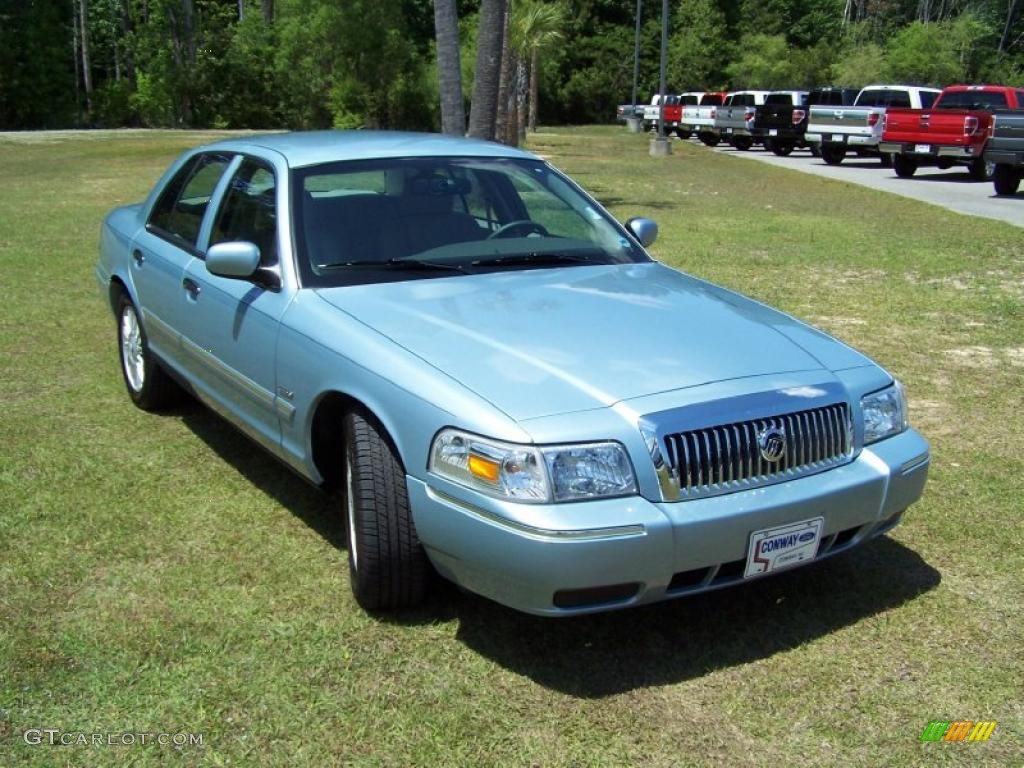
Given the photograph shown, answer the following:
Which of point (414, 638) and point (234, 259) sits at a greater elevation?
point (234, 259)

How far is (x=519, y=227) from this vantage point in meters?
4.82

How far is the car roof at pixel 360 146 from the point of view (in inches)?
186

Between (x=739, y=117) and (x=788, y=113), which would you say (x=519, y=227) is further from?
(x=739, y=117)

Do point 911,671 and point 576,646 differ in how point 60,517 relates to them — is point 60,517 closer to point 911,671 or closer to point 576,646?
point 576,646

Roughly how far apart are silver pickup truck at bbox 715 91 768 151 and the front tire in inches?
1169

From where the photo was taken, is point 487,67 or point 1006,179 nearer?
point 487,67

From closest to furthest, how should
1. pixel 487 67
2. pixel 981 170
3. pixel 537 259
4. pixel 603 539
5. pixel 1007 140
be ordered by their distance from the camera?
pixel 603 539 → pixel 537 259 → pixel 487 67 → pixel 1007 140 → pixel 981 170

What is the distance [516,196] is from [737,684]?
8.42 feet

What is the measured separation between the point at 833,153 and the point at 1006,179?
9.05 metres

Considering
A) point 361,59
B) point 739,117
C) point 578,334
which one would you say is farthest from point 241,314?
point 361,59

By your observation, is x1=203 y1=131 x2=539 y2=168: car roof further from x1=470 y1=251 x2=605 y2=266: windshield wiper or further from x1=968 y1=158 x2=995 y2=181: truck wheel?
x1=968 y1=158 x2=995 y2=181: truck wheel

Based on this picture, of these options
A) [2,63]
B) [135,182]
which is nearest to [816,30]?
[2,63]

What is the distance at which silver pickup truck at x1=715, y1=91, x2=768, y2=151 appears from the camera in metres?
33.7

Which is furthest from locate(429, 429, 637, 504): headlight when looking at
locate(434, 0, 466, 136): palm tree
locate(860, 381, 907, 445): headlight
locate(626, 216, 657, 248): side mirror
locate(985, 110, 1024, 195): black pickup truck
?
locate(985, 110, 1024, 195): black pickup truck
